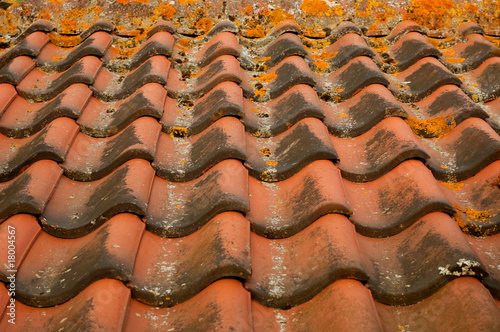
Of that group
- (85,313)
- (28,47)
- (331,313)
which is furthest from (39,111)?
(331,313)

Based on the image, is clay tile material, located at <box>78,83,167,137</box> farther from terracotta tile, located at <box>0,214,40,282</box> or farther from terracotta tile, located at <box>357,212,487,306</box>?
terracotta tile, located at <box>357,212,487,306</box>

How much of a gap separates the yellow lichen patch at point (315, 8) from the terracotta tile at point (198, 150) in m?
1.53

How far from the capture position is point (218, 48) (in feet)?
9.98

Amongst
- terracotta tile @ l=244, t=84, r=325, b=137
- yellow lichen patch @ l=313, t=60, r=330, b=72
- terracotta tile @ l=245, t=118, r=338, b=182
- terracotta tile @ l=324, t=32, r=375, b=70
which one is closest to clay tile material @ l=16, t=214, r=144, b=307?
terracotta tile @ l=245, t=118, r=338, b=182

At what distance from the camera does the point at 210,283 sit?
155 centimetres

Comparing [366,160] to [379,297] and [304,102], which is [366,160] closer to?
[304,102]

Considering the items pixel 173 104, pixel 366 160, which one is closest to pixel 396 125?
pixel 366 160

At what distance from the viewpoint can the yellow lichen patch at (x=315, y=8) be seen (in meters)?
3.50

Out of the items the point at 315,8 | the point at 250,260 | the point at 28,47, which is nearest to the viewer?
the point at 250,260

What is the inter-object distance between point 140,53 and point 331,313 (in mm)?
2180

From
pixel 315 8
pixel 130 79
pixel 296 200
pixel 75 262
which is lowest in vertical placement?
pixel 75 262

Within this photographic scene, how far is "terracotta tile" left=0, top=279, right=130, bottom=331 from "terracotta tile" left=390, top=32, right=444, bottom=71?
2346 millimetres

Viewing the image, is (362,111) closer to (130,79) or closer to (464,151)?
(464,151)

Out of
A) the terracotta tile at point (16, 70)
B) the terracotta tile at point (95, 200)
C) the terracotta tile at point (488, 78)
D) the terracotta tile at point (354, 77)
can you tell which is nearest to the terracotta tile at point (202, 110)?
the terracotta tile at point (95, 200)
